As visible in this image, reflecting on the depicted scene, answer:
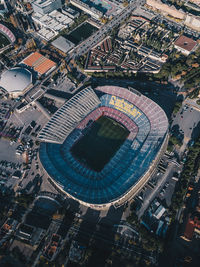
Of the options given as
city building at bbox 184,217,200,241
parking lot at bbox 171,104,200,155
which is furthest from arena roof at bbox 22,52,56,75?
Result: city building at bbox 184,217,200,241

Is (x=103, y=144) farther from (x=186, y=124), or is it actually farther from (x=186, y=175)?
(x=186, y=124)

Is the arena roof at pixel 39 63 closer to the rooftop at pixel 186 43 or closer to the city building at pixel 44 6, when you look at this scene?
the city building at pixel 44 6

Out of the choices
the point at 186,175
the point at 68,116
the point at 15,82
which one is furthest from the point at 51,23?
the point at 186,175

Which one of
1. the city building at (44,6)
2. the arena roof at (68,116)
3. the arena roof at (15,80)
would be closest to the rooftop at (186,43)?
the arena roof at (68,116)

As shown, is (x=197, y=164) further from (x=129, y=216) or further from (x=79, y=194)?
(x=79, y=194)

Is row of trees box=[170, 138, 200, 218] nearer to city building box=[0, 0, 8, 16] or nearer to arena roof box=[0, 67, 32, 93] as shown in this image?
arena roof box=[0, 67, 32, 93]
